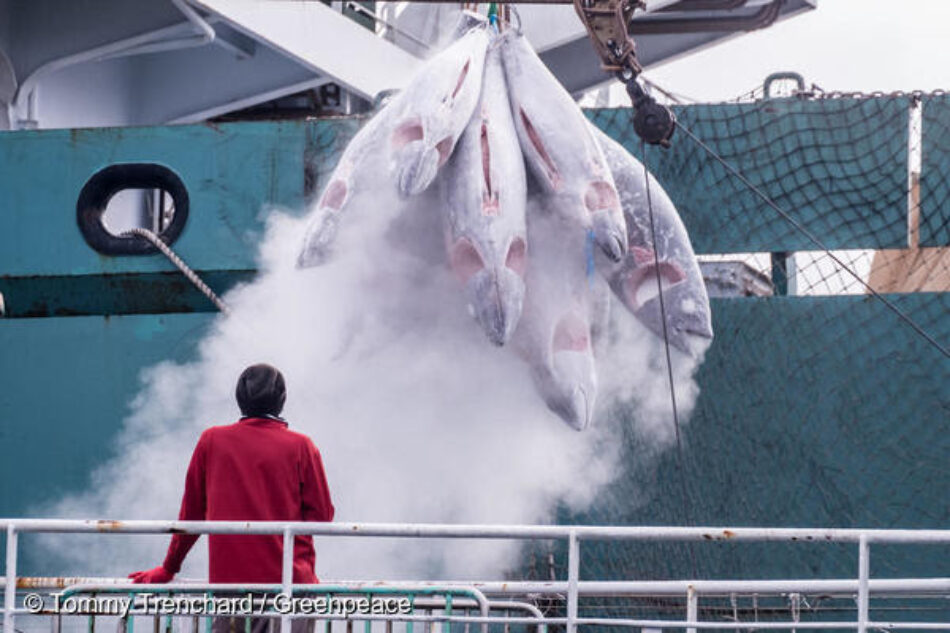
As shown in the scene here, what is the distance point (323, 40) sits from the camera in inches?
639

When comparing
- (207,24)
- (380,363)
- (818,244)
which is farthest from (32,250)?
(818,244)

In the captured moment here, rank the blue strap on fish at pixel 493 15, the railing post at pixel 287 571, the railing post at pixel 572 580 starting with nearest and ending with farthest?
the railing post at pixel 287 571, the railing post at pixel 572 580, the blue strap on fish at pixel 493 15

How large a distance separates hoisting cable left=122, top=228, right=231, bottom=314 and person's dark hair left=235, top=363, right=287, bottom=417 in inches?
277

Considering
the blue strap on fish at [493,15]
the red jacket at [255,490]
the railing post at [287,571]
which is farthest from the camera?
the blue strap on fish at [493,15]

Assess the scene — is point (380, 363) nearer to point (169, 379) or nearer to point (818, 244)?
point (169, 379)

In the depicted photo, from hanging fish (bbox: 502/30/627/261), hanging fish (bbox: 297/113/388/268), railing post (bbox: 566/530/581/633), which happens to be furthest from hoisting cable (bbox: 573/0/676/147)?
railing post (bbox: 566/530/581/633)

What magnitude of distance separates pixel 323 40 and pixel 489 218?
6.74 metres

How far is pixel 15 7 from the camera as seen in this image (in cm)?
1562

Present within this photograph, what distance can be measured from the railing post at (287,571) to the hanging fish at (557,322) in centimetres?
481

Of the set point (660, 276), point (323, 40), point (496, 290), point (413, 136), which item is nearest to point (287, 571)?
point (496, 290)

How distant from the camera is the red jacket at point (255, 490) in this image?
6137 mm

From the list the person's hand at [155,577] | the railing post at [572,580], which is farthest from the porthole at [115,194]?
the railing post at [572,580]

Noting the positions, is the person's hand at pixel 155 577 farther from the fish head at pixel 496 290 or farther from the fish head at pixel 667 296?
the fish head at pixel 667 296

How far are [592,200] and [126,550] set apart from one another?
527cm
